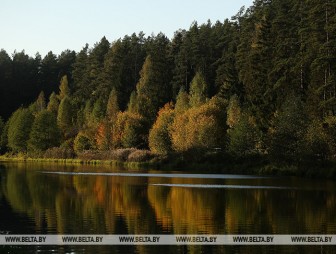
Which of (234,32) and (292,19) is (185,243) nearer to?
(292,19)

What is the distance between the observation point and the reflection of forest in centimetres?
2884

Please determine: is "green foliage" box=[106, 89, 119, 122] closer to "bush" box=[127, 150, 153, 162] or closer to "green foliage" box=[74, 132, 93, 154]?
"green foliage" box=[74, 132, 93, 154]

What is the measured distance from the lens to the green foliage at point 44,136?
421 ft

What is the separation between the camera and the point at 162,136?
322 feet

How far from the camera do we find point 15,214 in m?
33.6

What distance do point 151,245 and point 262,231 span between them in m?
6.50

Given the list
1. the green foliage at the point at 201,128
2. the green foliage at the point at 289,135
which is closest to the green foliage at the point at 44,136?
the green foliage at the point at 201,128

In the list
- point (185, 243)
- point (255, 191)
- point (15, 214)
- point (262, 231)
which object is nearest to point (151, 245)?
point (185, 243)

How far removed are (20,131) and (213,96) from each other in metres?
48.8

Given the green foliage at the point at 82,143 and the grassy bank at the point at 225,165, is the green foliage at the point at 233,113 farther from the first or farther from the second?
the green foliage at the point at 82,143

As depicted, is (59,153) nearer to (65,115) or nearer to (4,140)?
(65,115)

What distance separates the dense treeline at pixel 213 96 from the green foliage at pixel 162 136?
171 millimetres

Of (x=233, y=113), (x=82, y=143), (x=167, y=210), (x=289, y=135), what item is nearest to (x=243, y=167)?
(x=289, y=135)

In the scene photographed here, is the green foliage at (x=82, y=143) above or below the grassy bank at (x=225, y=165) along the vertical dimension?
above
